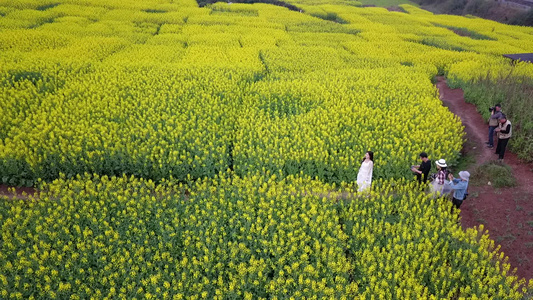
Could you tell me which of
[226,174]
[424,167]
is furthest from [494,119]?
[226,174]

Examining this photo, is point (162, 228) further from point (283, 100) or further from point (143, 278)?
point (283, 100)

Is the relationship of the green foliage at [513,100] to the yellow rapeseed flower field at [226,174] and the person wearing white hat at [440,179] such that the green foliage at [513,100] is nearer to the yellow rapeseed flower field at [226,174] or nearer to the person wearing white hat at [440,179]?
the yellow rapeseed flower field at [226,174]

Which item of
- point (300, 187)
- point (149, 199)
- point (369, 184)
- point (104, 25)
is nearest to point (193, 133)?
point (149, 199)

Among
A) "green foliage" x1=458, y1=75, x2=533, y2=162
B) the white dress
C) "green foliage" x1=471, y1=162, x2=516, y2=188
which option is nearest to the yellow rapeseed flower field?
the white dress

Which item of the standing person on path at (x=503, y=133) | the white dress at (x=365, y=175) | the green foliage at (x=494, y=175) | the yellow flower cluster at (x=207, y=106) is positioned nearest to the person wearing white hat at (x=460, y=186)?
the yellow flower cluster at (x=207, y=106)

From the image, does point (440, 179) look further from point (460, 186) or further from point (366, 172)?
point (366, 172)

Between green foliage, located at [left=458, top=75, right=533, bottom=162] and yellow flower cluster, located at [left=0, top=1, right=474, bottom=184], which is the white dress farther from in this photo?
green foliage, located at [left=458, top=75, right=533, bottom=162]

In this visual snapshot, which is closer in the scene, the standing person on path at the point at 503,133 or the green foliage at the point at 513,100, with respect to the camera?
the standing person on path at the point at 503,133
